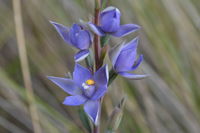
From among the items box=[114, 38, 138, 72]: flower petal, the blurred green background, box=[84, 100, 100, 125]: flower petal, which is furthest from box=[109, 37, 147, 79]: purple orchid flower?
the blurred green background

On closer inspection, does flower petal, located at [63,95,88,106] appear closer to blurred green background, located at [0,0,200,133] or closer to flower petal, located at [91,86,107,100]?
flower petal, located at [91,86,107,100]

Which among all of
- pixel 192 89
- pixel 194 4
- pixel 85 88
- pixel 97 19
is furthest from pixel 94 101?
pixel 194 4

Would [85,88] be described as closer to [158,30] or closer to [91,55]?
[91,55]

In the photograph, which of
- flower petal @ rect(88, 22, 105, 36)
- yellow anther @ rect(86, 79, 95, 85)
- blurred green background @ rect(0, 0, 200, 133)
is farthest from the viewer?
blurred green background @ rect(0, 0, 200, 133)

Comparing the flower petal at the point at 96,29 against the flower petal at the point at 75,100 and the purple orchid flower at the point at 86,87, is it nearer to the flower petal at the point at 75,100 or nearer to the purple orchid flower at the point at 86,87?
the purple orchid flower at the point at 86,87

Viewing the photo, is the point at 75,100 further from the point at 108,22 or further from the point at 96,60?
the point at 108,22

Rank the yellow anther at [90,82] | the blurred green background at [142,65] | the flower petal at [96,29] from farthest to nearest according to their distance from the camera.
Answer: the blurred green background at [142,65], the yellow anther at [90,82], the flower petal at [96,29]

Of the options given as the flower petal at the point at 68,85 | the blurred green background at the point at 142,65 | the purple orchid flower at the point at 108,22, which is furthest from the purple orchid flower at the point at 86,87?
the blurred green background at the point at 142,65
